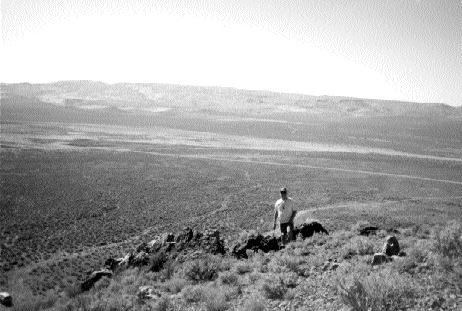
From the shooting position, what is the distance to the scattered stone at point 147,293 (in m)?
7.49

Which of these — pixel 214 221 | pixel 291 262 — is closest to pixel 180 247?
pixel 291 262

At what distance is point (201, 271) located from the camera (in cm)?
823

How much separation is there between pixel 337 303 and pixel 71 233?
18.8 meters

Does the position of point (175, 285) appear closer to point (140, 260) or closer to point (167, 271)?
point (167, 271)

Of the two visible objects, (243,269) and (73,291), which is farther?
(73,291)

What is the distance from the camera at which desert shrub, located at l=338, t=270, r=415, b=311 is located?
4.68 metres

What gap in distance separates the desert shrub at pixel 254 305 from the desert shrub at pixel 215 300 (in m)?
0.48

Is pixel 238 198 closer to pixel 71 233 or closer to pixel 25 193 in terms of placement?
pixel 71 233

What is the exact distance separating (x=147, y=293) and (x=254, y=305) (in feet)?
9.64

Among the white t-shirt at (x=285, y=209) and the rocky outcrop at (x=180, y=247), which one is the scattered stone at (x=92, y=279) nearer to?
the rocky outcrop at (x=180, y=247)

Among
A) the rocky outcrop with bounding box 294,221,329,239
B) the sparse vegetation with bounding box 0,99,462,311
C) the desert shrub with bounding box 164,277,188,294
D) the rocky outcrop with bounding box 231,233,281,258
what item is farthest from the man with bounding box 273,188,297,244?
the desert shrub with bounding box 164,277,188,294

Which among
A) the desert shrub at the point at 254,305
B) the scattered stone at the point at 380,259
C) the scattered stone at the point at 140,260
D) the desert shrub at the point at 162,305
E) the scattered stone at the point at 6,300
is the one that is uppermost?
the scattered stone at the point at 380,259

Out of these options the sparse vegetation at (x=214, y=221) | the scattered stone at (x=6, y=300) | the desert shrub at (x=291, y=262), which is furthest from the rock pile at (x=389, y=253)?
the scattered stone at (x=6, y=300)

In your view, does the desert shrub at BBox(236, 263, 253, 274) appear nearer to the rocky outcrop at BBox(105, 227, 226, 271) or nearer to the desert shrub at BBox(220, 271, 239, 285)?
the desert shrub at BBox(220, 271, 239, 285)
